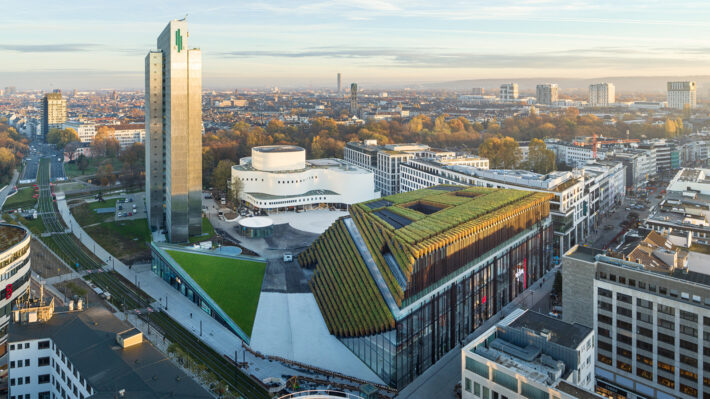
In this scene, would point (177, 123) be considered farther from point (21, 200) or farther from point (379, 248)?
point (21, 200)

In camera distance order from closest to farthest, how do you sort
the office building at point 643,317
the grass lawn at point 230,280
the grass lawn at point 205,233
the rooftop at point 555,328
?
1. the rooftop at point 555,328
2. the office building at point 643,317
3. the grass lawn at point 230,280
4. the grass lawn at point 205,233

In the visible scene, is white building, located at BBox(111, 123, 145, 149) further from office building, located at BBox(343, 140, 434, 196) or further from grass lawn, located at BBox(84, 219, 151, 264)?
grass lawn, located at BBox(84, 219, 151, 264)

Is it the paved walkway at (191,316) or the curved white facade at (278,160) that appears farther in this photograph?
the curved white facade at (278,160)

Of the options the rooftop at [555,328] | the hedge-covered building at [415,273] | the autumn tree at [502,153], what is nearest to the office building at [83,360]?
the hedge-covered building at [415,273]

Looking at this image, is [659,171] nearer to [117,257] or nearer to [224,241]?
[224,241]

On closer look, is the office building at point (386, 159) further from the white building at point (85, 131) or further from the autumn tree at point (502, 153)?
the white building at point (85, 131)

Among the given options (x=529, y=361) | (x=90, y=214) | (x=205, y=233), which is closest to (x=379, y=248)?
(x=529, y=361)
